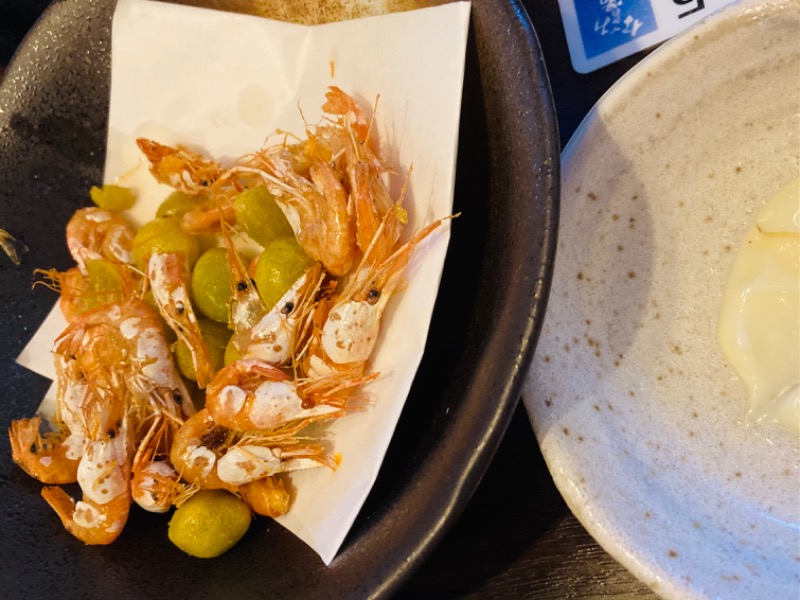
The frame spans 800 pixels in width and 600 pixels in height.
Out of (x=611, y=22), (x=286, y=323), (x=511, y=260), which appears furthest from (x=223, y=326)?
(x=611, y=22)

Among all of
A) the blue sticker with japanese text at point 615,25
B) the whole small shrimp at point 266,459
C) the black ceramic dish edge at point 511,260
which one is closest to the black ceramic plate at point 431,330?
the black ceramic dish edge at point 511,260

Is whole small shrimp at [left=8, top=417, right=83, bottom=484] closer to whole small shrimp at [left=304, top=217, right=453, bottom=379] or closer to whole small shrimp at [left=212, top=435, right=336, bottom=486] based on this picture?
whole small shrimp at [left=212, top=435, right=336, bottom=486]

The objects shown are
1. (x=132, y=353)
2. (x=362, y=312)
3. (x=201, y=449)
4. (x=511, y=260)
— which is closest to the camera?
(x=511, y=260)

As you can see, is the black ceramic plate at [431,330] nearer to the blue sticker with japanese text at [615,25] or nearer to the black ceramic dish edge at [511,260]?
the black ceramic dish edge at [511,260]

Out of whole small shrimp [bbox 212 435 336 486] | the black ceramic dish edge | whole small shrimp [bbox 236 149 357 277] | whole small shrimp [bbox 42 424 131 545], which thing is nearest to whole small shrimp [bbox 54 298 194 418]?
whole small shrimp [bbox 42 424 131 545]

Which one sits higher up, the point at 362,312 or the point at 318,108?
the point at 318,108

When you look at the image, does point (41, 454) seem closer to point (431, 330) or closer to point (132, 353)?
point (132, 353)
